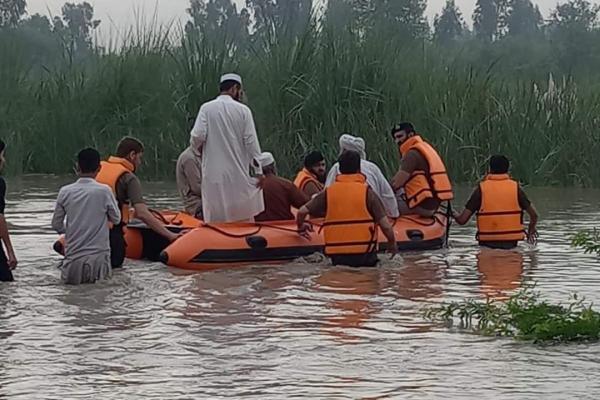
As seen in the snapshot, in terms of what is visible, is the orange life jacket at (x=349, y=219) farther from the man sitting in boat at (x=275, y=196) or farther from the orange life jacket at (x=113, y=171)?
the orange life jacket at (x=113, y=171)

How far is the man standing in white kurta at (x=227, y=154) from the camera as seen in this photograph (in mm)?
12117

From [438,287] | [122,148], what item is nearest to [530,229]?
[438,287]

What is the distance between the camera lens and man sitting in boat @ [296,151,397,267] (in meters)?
11.4

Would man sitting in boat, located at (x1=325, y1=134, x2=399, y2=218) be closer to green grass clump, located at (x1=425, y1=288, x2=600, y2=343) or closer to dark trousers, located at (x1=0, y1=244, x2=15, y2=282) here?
dark trousers, located at (x1=0, y1=244, x2=15, y2=282)

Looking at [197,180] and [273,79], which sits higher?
[273,79]

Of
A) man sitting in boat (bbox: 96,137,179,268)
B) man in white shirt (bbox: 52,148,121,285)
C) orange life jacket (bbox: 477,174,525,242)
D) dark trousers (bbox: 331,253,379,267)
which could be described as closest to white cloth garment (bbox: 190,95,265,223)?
man sitting in boat (bbox: 96,137,179,268)

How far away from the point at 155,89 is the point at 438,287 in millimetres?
13852

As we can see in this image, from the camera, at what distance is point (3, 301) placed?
9.73m

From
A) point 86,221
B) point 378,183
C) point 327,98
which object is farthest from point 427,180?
point 327,98

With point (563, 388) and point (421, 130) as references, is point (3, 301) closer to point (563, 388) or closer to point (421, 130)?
point (563, 388)

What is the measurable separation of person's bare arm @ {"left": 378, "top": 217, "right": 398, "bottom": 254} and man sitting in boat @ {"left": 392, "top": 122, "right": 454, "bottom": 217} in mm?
1448

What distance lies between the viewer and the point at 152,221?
11.7 metres

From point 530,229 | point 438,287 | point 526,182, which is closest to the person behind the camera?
point 438,287

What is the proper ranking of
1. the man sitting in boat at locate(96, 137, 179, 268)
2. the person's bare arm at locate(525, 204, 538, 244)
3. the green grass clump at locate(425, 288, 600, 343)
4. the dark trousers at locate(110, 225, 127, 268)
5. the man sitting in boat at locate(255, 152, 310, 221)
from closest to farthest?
the green grass clump at locate(425, 288, 600, 343)
the dark trousers at locate(110, 225, 127, 268)
the man sitting in boat at locate(96, 137, 179, 268)
the man sitting in boat at locate(255, 152, 310, 221)
the person's bare arm at locate(525, 204, 538, 244)
